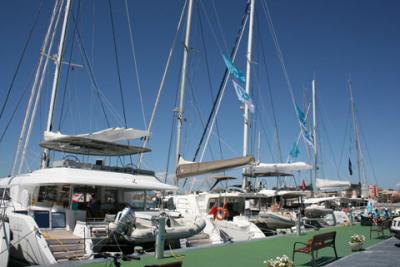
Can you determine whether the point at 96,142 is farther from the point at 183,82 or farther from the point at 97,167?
the point at 183,82

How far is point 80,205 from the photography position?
44.5 feet

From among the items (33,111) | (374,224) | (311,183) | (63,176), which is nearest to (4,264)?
(63,176)

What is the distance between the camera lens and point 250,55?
29.4 metres

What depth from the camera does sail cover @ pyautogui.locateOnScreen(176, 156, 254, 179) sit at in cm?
1752

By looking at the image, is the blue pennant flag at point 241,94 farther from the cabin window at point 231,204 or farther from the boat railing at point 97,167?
the boat railing at point 97,167

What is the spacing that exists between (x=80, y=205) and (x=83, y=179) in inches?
58.0

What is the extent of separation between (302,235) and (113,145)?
32.4ft

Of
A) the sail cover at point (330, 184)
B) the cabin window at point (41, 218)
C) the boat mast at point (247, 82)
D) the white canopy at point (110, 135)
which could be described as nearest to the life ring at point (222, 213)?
the boat mast at point (247, 82)

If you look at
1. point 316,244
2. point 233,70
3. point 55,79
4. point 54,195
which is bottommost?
point 316,244

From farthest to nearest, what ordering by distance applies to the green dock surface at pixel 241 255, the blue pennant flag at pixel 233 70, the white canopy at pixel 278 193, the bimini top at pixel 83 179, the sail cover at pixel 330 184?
the sail cover at pixel 330 184, the white canopy at pixel 278 193, the blue pennant flag at pixel 233 70, the bimini top at pixel 83 179, the green dock surface at pixel 241 255

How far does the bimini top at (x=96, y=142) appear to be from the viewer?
48.1ft

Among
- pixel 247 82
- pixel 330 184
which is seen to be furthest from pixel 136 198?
pixel 330 184

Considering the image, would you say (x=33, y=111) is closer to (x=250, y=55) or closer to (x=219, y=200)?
(x=219, y=200)

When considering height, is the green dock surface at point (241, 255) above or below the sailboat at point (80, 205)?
below
